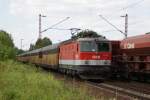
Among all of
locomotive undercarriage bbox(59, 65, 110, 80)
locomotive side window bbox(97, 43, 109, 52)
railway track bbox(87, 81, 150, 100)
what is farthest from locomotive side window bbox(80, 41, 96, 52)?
railway track bbox(87, 81, 150, 100)

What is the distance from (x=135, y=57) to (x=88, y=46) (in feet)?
11.8

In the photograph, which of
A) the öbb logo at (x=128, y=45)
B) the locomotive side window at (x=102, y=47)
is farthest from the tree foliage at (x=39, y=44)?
the locomotive side window at (x=102, y=47)

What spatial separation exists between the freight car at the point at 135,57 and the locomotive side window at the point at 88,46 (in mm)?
3154

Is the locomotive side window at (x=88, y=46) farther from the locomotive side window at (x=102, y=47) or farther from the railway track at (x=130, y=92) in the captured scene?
the railway track at (x=130, y=92)

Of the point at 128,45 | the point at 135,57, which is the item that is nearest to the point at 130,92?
the point at 135,57

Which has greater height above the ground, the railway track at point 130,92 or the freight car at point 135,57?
the freight car at point 135,57

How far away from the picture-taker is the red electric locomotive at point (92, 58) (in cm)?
3116

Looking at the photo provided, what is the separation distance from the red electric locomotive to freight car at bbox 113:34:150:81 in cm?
203

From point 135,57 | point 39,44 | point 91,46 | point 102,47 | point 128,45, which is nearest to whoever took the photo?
Answer: point 91,46

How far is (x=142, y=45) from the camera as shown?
3114cm

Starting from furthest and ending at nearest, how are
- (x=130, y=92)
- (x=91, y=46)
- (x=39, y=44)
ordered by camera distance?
(x=39, y=44)
(x=91, y=46)
(x=130, y=92)

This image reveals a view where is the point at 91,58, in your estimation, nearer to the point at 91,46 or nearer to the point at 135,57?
the point at 91,46

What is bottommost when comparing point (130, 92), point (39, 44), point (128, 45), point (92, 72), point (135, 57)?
point (130, 92)

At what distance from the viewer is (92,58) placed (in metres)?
31.5
